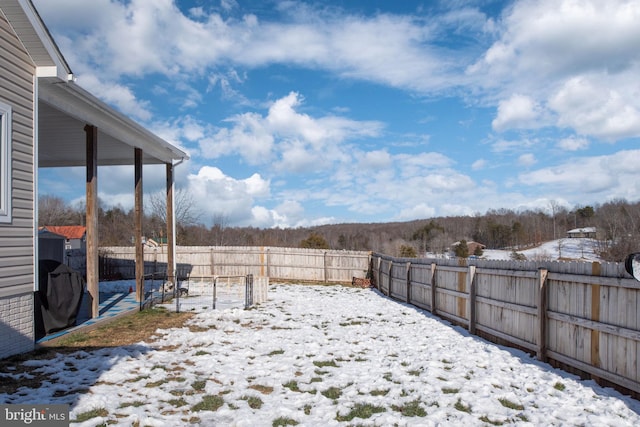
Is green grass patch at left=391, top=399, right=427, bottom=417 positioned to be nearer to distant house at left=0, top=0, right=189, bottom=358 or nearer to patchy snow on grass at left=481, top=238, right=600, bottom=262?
distant house at left=0, top=0, right=189, bottom=358

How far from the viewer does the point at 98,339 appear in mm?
7418

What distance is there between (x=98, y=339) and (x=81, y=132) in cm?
491

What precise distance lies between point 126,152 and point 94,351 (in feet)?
22.7

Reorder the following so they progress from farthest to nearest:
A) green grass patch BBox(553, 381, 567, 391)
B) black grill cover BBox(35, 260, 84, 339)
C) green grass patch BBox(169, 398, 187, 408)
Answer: black grill cover BBox(35, 260, 84, 339)
green grass patch BBox(553, 381, 567, 391)
green grass patch BBox(169, 398, 187, 408)

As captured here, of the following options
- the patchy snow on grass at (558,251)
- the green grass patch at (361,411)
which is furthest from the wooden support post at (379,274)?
the patchy snow on grass at (558,251)

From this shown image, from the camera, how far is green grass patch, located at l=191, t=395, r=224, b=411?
4434 millimetres

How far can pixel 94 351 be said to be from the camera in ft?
21.6

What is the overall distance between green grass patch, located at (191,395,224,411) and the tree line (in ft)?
78.2

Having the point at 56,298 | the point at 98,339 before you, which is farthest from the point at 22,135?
the point at 98,339

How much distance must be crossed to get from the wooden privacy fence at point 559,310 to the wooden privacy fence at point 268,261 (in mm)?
10679

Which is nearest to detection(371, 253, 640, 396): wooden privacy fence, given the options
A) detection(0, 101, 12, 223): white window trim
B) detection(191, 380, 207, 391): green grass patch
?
detection(191, 380, 207, 391): green grass patch

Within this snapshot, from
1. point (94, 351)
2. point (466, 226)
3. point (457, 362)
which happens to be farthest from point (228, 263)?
point (466, 226)

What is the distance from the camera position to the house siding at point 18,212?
19.8ft

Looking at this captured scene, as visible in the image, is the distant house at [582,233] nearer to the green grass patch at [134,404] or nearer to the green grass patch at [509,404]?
the green grass patch at [509,404]
